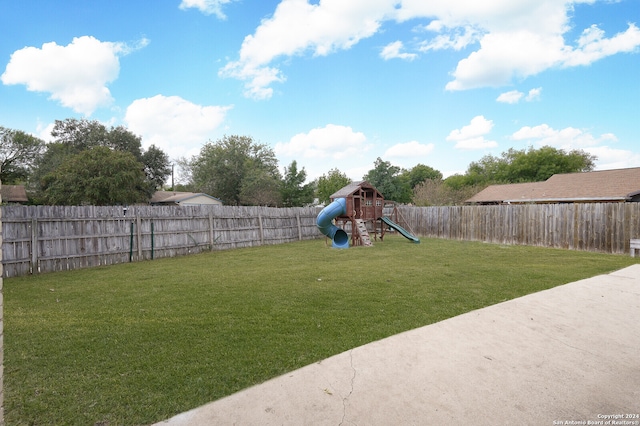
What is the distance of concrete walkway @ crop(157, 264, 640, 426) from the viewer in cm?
234

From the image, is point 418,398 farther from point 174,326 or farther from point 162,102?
point 162,102

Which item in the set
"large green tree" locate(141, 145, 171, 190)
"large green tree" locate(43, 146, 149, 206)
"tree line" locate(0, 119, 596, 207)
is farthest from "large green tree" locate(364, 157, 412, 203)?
"large green tree" locate(141, 145, 171, 190)

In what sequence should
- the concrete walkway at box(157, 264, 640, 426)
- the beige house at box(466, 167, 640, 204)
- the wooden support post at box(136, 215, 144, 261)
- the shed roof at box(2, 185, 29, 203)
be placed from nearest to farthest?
the concrete walkway at box(157, 264, 640, 426) < the wooden support post at box(136, 215, 144, 261) < the beige house at box(466, 167, 640, 204) < the shed roof at box(2, 185, 29, 203)

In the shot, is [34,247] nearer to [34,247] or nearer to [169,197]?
[34,247]

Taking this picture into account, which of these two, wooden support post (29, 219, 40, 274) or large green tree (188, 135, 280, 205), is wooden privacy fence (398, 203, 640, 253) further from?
large green tree (188, 135, 280, 205)

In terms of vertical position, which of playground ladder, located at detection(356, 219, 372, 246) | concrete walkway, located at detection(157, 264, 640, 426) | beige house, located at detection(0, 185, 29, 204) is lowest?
concrete walkway, located at detection(157, 264, 640, 426)

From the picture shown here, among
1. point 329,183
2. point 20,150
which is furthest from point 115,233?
point 20,150

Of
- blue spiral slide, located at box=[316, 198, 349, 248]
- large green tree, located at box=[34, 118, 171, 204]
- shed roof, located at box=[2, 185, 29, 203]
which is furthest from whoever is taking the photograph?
large green tree, located at box=[34, 118, 171, 204]

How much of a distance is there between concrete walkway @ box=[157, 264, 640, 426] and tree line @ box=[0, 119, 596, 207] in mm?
26136

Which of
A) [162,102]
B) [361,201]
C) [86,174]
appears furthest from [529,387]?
[86,174]

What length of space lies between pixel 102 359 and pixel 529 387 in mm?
3941

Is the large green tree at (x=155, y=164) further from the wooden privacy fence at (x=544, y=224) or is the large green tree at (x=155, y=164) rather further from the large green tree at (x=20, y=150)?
the wooden privacy fence at (x=544, y=224)

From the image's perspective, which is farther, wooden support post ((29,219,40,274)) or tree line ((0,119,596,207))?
tree line ((0,119,596,207))

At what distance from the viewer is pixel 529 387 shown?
2.71 m
